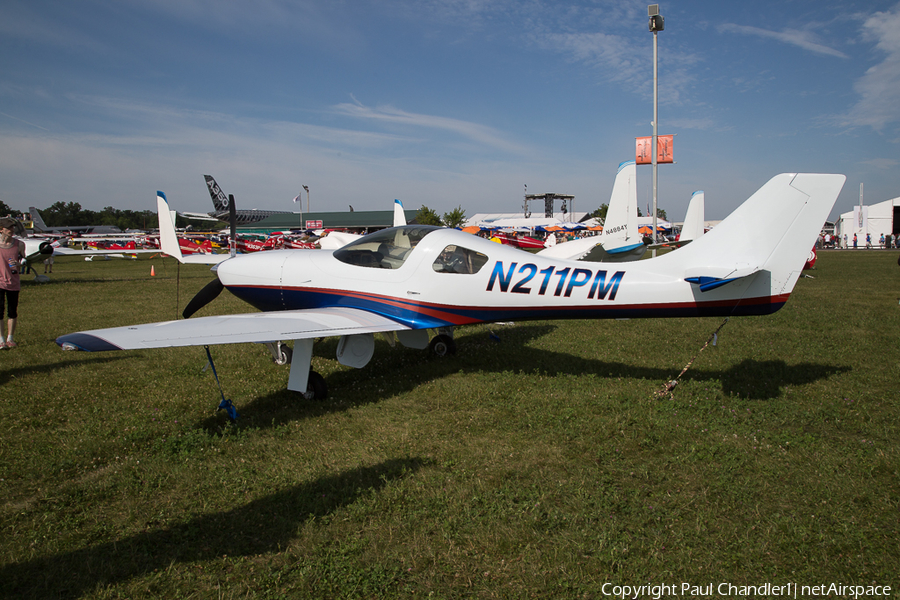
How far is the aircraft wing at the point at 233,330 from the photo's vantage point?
407 cm

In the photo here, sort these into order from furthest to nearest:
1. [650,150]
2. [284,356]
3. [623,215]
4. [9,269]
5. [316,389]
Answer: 1. [650,150]
2. [623,215]
3. [9,269]
4. [284,356]
5. [316,389]

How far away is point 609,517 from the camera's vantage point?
10.9ft

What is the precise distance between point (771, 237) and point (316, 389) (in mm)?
5260

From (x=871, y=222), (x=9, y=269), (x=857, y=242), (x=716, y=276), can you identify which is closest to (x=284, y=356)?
(x=9, y=269)

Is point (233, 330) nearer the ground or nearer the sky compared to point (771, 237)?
nearer the ground

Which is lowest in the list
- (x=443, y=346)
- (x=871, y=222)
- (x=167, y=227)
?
(x=443, y=346)

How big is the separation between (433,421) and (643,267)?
2918 millimetres

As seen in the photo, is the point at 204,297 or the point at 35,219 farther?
the point at 35,219

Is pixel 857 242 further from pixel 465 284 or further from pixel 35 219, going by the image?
pixel 35 219

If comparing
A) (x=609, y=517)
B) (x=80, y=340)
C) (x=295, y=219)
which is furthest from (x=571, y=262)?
(x=295, y=219)

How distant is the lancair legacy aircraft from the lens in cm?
487

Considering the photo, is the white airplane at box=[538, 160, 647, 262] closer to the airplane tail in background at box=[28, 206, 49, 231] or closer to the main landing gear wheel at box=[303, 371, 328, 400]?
the main landing gear wheel at box=[303, 371, 328, 400]

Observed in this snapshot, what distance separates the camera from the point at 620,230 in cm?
1368

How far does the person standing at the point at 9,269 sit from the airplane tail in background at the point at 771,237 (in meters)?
9.82
